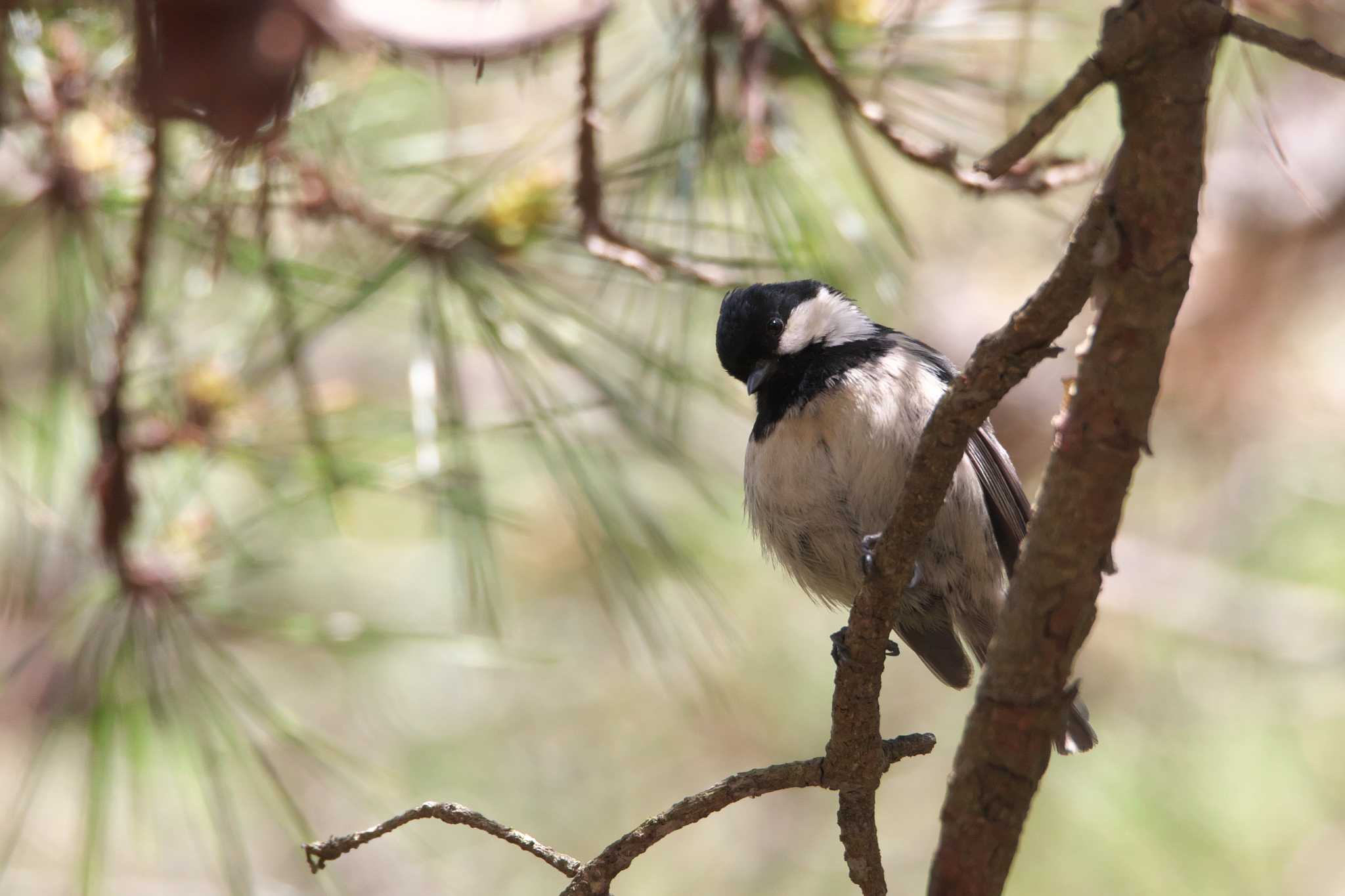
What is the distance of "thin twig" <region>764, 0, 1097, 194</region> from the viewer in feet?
6.00

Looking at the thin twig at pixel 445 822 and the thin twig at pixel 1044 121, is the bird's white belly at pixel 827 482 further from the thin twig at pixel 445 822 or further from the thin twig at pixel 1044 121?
the thin twig at pixel 1044 121

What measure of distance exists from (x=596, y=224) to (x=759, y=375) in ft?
1.29

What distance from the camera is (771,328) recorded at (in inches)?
89.3

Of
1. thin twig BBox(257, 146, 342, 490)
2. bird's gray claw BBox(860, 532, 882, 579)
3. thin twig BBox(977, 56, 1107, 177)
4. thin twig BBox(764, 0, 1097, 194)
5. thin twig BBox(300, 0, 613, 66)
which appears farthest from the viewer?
thin twig BBox(257, 146, 342, 490)

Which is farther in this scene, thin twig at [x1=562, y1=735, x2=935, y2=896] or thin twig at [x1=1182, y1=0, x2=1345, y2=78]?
thin twig at [x1=562, y1=735, x2=935, y2=896]

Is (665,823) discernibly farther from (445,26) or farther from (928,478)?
(445,26)

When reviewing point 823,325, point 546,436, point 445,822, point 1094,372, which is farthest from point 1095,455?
point 546,436

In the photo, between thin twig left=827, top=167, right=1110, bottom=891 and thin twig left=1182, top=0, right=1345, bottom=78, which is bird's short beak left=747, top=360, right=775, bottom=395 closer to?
thin twig left=827, top=167, right=1110, bottom=891

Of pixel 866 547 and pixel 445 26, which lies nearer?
pixel 445 26

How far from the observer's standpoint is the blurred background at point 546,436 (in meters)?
2.21

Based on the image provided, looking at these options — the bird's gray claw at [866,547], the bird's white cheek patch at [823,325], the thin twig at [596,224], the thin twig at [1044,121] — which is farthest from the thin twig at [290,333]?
the thin twig at [1044,121]

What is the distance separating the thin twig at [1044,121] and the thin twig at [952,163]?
79cm

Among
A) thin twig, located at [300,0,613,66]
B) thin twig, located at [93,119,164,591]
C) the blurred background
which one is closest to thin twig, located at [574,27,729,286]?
the blurred background

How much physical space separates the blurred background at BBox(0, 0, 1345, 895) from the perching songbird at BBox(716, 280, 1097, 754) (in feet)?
0.37
